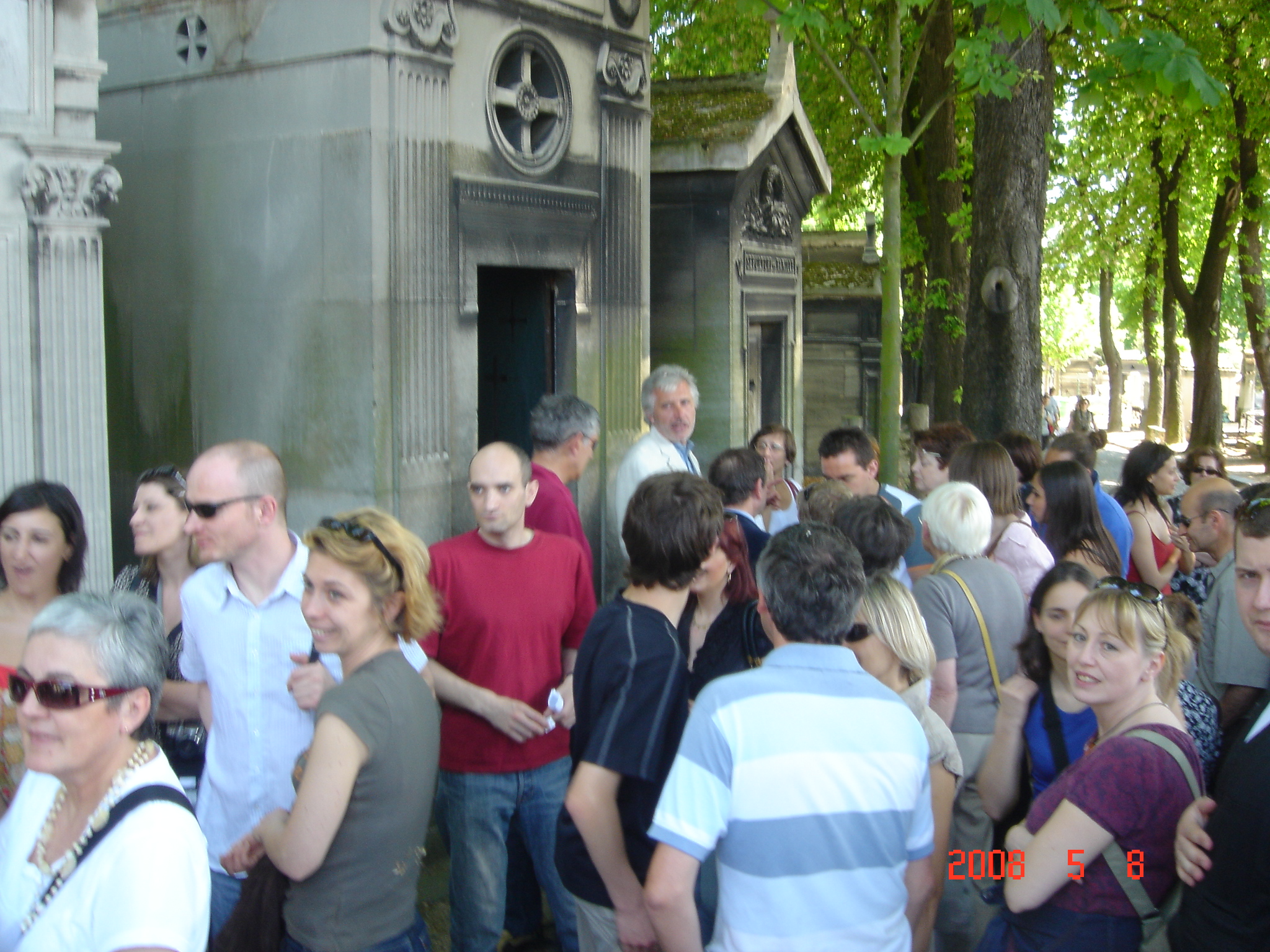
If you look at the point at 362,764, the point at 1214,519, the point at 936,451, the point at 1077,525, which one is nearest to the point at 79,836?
the point at 362,764

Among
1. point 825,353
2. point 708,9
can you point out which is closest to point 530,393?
point 825,353

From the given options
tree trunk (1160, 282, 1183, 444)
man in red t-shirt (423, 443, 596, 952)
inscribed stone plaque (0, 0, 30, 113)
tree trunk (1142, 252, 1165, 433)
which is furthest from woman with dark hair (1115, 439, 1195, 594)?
tree trunk (1142, 252, 1165, 433)

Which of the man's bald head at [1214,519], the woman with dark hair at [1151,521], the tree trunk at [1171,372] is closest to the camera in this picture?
the man's bald head at [1214,519]

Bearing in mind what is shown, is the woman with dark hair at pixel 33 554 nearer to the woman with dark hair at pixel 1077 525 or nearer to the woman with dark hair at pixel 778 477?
the woman with dark hair at pixel 778 477

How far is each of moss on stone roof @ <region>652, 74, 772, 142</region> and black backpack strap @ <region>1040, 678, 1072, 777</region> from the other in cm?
570

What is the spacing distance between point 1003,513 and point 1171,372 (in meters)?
22.1

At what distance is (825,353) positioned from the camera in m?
14.2

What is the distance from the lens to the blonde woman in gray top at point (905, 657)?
322 cm

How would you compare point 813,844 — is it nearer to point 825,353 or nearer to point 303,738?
point 303,738

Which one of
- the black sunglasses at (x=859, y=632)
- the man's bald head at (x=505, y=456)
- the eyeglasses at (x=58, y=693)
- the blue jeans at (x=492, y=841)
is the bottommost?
the blue jeans at (x=492, y=841)

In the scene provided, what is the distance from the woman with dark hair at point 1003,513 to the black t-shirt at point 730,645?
144 centimetres

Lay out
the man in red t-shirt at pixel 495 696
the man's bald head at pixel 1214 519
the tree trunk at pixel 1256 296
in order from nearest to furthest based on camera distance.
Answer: the man in red t-shirt at pixel 495 696
the man's bald head at pixel 1214 519
the tree trunk at pixel 1256 296

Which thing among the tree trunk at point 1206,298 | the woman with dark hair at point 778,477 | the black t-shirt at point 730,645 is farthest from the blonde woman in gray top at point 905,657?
the tree trunk at point 1206,298

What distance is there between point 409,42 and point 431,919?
3799 mm
